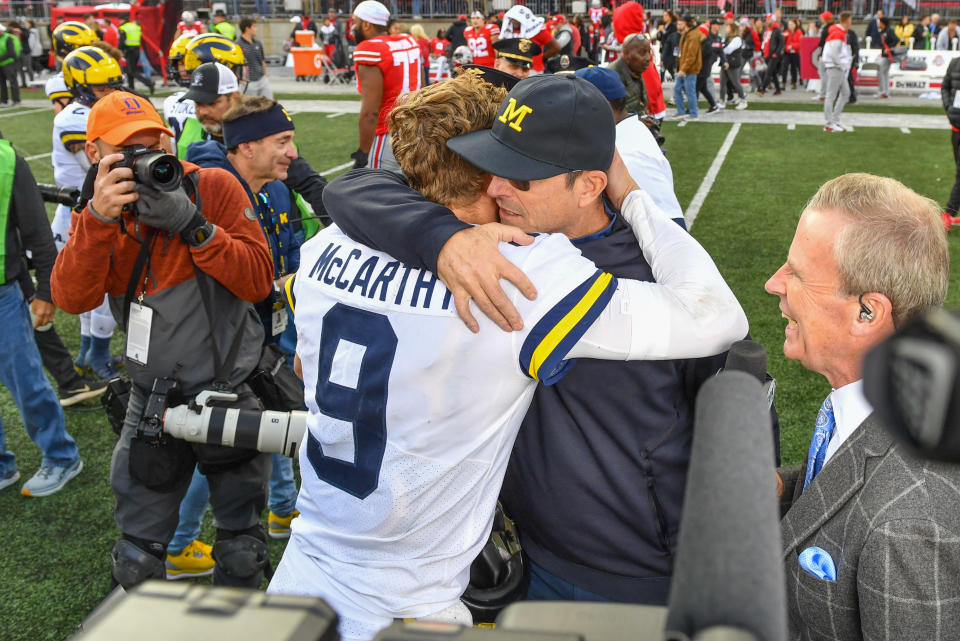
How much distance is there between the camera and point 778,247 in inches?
326

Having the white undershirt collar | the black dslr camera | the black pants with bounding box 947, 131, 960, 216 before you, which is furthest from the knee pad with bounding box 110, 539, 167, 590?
the black pants with bounding box 947, 131, 960, 216

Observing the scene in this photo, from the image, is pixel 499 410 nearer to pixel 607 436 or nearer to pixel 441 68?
pixel 607 436

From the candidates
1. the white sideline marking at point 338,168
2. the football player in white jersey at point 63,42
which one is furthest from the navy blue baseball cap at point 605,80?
the white sideline marking at point 338,168

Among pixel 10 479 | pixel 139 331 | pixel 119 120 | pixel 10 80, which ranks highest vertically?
pixel 119 120

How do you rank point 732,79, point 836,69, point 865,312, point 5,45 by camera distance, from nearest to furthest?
point 865,312, point 836,69, point 732,79, point 5,45

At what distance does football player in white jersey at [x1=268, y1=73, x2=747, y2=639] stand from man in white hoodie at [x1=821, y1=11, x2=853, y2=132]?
1377 cm

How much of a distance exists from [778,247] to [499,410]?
24.3 feet

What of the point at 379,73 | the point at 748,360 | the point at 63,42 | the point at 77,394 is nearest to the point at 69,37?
the point at 63,42

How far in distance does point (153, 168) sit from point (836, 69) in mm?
13829

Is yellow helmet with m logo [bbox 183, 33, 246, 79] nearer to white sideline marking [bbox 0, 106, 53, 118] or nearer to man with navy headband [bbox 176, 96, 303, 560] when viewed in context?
man with navy headband [bbox 176, 96, 303, 560]

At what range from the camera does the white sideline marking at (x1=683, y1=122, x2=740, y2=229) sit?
952 cm

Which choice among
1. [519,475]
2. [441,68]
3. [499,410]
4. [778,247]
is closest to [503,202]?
[499,410]

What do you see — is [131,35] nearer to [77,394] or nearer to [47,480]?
[77,394]

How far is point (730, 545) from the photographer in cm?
50
